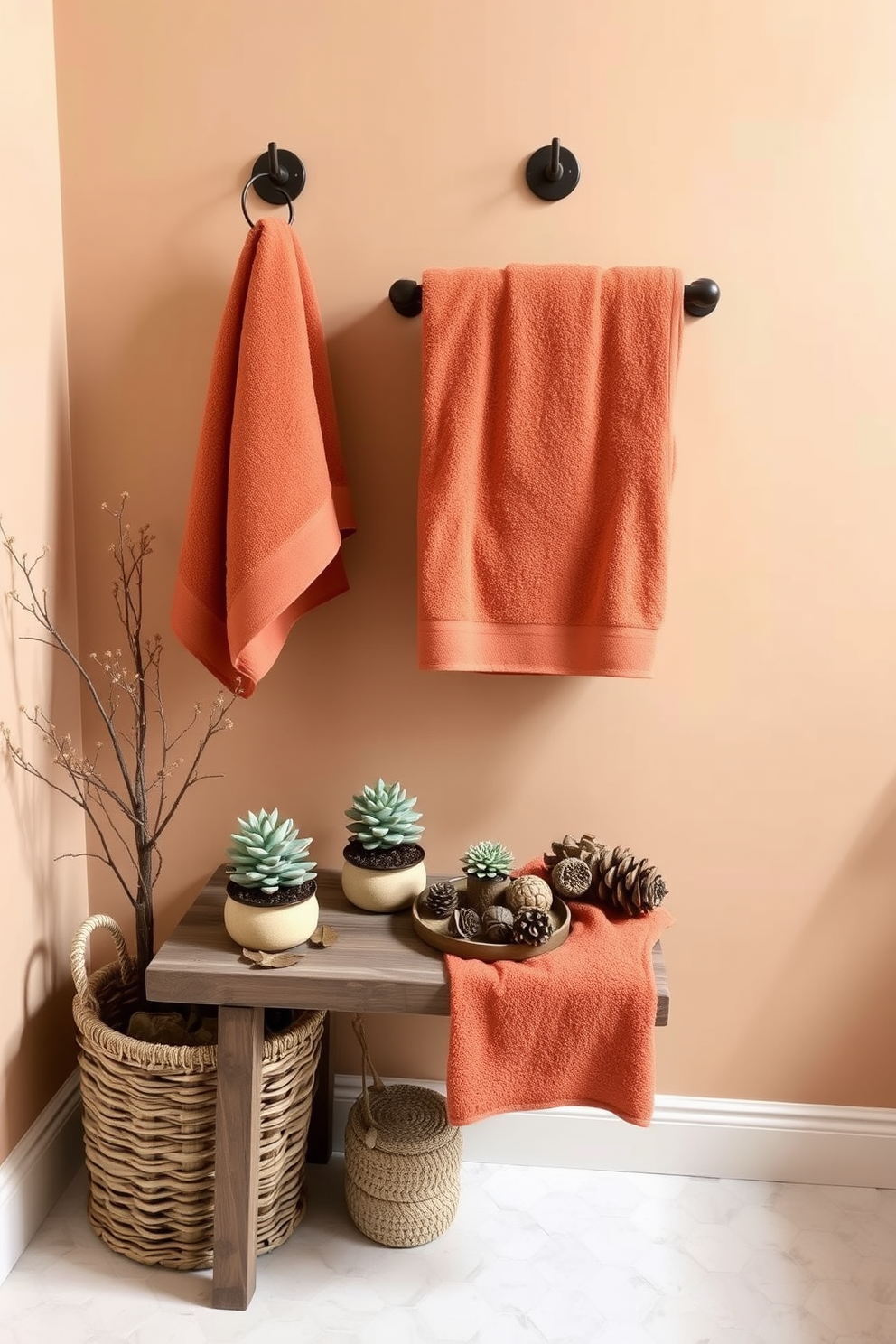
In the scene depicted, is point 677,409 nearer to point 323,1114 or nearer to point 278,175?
point 278,175

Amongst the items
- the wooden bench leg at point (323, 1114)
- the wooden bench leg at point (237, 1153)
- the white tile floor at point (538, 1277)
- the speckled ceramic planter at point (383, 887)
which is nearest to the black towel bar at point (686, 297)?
the speckled ceramic planter at point (383, 887)

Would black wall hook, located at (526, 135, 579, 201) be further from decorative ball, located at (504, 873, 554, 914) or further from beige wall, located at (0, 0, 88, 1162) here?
decorative ball, located at (504, 873, 554, 914)

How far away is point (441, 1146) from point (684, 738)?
0.63 m

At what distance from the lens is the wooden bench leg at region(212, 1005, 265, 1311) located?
1169 mm

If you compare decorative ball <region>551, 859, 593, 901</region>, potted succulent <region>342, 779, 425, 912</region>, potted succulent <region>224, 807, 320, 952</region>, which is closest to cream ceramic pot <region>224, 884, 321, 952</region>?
potted succulent <region>224, 807, 320, 952</region>

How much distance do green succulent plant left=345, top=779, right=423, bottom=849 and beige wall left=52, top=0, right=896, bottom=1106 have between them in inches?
5.7

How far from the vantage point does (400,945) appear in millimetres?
1209

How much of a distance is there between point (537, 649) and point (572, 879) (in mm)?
291

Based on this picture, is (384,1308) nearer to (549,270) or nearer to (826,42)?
(549,270)

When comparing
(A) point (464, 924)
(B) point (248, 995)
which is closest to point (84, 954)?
(B) point (248, 995)

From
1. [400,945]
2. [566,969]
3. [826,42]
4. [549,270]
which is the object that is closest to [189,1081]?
[400,945]

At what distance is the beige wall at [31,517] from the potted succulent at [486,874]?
58cm

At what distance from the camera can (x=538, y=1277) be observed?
1.28 metres

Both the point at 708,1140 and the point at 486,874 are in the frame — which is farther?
the point at 708,1140
